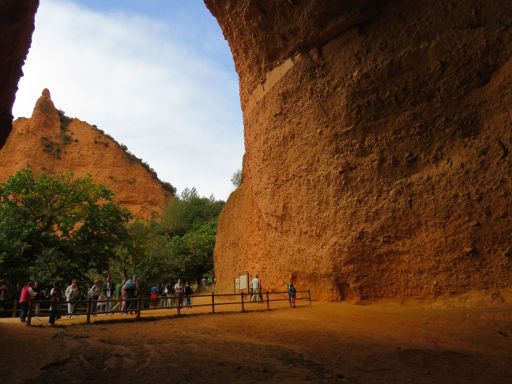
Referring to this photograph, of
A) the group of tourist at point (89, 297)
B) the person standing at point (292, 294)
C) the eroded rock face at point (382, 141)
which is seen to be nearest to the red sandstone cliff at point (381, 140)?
the eroded rock face at point (382, 141)

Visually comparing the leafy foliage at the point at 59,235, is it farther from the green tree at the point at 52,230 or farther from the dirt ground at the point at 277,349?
the dirt ground at the point at 277,349

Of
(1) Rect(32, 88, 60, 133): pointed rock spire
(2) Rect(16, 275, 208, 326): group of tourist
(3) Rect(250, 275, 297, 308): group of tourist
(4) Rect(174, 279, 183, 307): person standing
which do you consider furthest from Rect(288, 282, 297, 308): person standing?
(1) Rect(32, 88, 60, 133): pointed rock spire

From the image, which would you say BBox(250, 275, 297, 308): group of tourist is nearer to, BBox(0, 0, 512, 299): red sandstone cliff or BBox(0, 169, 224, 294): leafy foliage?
BBox(0, 0, 512, 299): red sandstone cliff

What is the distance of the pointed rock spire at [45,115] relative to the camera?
55500 mm

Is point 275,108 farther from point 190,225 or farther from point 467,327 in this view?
point 190,225

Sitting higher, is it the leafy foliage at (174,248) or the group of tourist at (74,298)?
the leafy foliage at (174,248)

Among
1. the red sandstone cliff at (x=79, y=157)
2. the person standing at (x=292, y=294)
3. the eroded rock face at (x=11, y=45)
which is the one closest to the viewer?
the eroded rock face at (x=11, y=45)

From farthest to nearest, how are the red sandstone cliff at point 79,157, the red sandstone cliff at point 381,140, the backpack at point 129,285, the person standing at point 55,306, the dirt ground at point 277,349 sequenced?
the red sandstone cliff at point 79,157, the backpack at point 129,285, the red sandstone cliff at point 381,140, the person standing at point 55,306, the dirt ground at point 277,349

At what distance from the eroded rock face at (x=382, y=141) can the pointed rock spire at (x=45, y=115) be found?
49448 millimetres

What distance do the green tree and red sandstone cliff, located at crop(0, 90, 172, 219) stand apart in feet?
103

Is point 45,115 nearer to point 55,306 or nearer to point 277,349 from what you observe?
point 55,306

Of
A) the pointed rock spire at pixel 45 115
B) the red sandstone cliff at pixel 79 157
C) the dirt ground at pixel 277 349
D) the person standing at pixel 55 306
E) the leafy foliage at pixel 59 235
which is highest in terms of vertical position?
the pointed rock spire at pixel 45 115

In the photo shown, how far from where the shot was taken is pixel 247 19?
49.8 ft

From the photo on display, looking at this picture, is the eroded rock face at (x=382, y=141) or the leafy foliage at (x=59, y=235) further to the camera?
the leafy foliage at (x=59, y=235)
